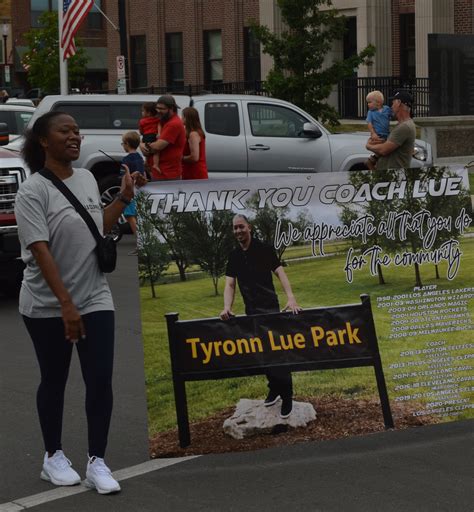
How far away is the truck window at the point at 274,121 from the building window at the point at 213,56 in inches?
1158

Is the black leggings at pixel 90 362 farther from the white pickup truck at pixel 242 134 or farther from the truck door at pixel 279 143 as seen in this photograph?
the truck door at pixel 279 143

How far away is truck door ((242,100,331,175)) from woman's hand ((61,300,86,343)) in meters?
12.8

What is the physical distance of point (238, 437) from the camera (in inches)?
251

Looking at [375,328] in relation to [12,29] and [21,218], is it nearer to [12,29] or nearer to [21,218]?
[21,218]

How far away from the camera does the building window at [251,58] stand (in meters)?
45.4

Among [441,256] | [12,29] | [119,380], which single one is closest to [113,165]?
[119,380]

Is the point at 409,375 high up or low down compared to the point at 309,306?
down

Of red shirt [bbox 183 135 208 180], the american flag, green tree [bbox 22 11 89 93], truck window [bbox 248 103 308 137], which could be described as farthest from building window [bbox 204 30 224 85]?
red shirt [bbox 183 135 208 180]

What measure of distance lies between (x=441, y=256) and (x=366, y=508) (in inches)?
73.0

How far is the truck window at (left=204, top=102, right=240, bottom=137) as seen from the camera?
60.1ft

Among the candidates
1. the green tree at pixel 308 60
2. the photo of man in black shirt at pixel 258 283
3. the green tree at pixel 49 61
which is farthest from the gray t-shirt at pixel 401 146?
the green tree at pixel 49 61

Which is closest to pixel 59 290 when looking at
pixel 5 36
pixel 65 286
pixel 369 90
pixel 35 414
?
pixel 65 286

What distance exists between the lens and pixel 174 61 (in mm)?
49969

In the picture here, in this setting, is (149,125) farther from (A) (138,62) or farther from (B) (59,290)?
(A) (138,62)
